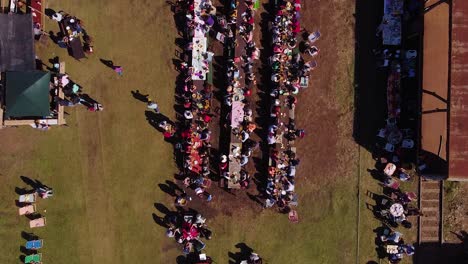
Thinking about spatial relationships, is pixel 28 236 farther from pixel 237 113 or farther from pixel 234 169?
pixel 237 113

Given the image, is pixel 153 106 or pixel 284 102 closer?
pixel 153 106

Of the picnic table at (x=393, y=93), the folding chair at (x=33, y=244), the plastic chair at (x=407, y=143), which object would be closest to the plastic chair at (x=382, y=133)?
the picnic table at (x=393, y=93)

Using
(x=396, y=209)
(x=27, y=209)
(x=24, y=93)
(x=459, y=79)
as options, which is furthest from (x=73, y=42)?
(x=459, y=79)

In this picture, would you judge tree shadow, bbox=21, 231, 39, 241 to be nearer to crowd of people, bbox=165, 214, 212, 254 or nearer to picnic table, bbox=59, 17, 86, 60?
crowd of people, bbox=165, 214, 212, 254

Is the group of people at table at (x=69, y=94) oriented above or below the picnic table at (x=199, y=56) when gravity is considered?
below

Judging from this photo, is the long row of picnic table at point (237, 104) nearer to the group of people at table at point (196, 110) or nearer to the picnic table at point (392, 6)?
the group of people at table at point (196, 110)
